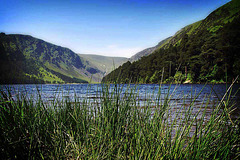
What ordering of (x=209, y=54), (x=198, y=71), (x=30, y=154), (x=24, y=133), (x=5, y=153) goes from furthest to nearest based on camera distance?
(x=198, y=71) < (x=209, y=54) < (x=24, y=133) < (x=30, y=154) < (x=5, y=153)

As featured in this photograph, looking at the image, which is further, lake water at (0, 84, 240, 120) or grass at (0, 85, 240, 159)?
lake water at (0, 84, 240, 120)

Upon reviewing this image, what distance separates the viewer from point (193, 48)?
53.8 m

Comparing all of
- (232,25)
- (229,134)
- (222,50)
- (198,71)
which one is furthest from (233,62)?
(229,134)

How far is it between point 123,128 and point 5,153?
156 cm

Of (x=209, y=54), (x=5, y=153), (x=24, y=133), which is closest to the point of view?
(x=5, y=153)

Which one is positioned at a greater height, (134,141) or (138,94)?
(138,94)

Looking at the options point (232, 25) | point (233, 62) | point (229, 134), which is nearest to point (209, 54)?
point (233, 62)

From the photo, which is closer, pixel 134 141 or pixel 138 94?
pixel 134 141

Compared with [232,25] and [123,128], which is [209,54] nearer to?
[232,25]

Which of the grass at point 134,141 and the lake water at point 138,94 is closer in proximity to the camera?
the grass at point 134,141

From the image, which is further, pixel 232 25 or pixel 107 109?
pixel 232 25

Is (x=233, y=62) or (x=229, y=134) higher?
(x=233, y=62)

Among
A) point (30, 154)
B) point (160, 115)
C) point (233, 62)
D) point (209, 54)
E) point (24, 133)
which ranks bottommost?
point (30, 154)

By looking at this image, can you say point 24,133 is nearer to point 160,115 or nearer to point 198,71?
point 160,115
